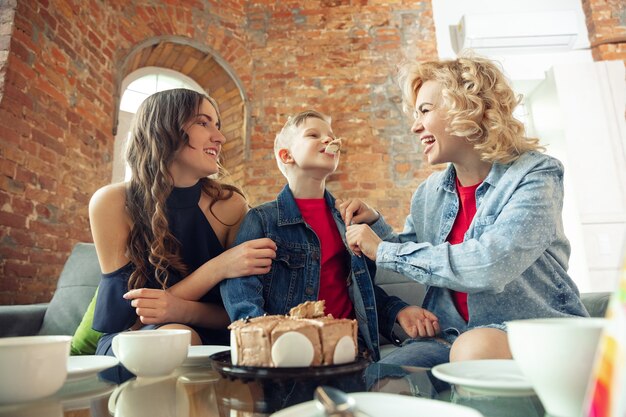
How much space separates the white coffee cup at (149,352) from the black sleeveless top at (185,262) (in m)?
0.69

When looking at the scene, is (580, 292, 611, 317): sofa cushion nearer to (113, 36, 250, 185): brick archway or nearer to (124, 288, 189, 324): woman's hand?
(124, 288, 189, 324): woman's hand

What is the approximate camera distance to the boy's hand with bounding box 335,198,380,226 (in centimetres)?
138

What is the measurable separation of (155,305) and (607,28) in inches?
178

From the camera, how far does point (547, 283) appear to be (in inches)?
46.2

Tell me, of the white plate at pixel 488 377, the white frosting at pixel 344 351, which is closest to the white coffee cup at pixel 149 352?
the white frosting at pixel 344 351

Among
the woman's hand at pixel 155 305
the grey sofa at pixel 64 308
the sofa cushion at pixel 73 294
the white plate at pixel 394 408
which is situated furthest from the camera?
the sofa cushion at pixel 73 294

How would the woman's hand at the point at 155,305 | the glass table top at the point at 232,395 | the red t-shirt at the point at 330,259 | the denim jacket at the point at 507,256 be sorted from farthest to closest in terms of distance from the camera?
the red t-shirt at the point at 330,259 → the woman's hand at the point at 155,305 → the denim jacket at the point at 507,256 → the glass table top at the point at 232,395

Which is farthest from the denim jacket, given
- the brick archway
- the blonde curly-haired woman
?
the brick archway

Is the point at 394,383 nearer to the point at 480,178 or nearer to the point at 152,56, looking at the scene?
the point at 480,178

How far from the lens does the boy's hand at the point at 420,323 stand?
1229 mm

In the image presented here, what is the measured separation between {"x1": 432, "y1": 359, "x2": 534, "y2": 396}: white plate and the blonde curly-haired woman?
312 mm

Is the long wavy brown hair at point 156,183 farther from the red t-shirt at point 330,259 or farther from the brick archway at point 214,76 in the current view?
the brick archway at point 214,76

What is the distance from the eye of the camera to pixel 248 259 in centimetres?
125

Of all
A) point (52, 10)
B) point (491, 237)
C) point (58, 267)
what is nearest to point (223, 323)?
point (491, 237)
